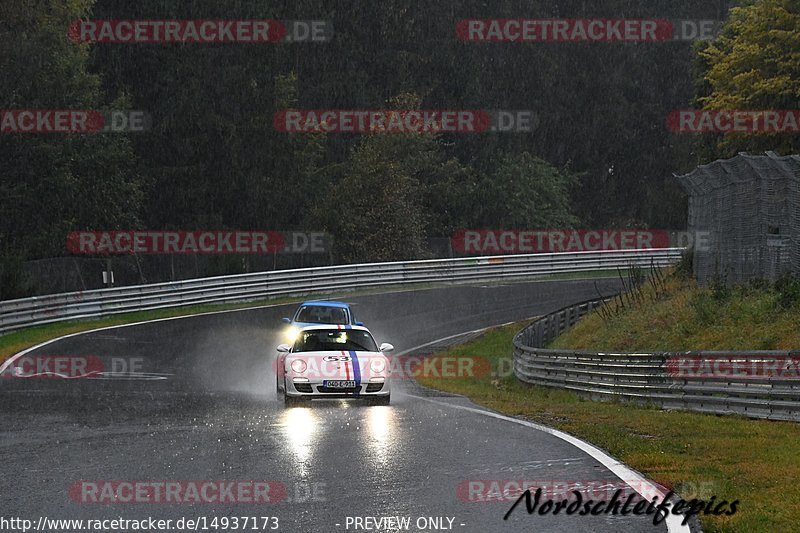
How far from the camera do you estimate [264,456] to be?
11.4 m

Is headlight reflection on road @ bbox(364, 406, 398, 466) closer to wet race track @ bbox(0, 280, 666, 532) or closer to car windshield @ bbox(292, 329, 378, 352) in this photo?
wet race track @ bbox(0, 280, 666, 532)

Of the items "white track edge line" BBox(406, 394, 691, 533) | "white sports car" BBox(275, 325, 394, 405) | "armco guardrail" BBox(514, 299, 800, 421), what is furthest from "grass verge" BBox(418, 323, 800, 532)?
"white sports car" BBox(275, 325, 394, 405)

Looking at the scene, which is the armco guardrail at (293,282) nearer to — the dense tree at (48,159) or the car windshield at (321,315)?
the car windshield at (321,315)

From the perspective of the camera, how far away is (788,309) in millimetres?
20594

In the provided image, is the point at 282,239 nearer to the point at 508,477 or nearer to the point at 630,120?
the point at 630,120

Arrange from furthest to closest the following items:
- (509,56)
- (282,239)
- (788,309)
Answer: (509,56), (282,239), (788,309)

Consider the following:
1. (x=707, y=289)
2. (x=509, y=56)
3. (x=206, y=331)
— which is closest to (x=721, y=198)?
(x=707, y=289)

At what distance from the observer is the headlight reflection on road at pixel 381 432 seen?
1163 centimetres

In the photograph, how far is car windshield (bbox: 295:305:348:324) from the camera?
1027 inches

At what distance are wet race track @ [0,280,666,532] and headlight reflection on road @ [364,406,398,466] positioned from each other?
0.02 metres

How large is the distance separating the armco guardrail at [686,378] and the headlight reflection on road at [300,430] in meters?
5.38

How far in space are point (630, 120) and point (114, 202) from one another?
41.0 metres

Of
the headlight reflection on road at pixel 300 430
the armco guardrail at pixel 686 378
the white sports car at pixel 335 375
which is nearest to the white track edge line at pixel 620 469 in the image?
the headlight reflection on road at pixel 300 430

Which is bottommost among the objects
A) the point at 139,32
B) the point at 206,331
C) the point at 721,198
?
the point at 206,331
